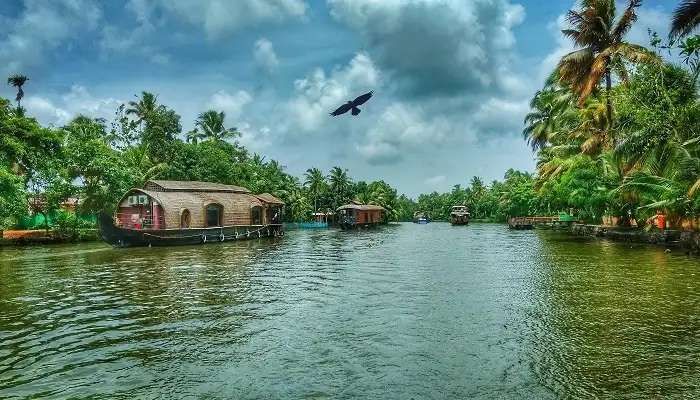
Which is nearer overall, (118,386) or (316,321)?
(118,386)

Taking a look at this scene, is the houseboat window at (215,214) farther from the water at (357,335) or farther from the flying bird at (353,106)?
the flying bird at (353,106)

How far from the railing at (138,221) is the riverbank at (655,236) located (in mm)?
25672

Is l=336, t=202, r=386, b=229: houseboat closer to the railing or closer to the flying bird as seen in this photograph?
the railing

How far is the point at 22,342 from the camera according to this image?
7328 mm

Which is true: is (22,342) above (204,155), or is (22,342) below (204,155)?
below

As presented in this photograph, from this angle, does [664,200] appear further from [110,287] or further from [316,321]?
[110,287]

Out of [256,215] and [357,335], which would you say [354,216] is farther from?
[357,335]

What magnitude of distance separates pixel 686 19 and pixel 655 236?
10.8m

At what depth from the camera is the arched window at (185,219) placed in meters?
30.8

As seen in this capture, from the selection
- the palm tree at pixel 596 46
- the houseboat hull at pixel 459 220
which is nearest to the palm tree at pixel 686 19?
the palm tree at pixel 596 46

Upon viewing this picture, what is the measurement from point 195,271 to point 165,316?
724 cm

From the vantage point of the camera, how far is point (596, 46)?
2948 cm

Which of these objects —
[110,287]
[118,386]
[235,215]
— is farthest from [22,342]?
[235,215]

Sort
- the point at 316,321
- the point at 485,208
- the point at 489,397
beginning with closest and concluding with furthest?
the point at 489,397
the point at 316,321
the point at 485,208
